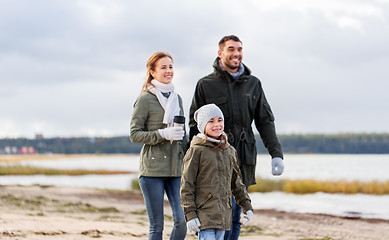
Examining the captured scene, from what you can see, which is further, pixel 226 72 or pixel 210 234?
pixel 226 72

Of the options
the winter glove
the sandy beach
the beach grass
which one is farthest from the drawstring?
the beach grass

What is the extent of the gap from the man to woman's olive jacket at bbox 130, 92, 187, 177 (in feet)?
1.29

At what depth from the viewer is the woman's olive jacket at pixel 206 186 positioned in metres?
3.53

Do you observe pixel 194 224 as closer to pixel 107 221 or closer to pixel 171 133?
pixel 171 133

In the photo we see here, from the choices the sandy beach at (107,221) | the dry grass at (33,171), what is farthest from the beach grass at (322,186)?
the dry grass at (33,171)

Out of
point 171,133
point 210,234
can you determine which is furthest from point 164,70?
point 210,234

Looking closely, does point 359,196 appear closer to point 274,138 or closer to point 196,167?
point 274,138

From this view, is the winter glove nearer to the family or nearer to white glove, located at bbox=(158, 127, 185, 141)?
the family

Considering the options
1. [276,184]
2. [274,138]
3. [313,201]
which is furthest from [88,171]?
[274,138]

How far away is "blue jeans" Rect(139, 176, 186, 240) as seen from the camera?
13.4ft

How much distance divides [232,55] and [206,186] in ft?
4.46

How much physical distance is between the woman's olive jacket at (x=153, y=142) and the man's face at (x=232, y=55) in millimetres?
719

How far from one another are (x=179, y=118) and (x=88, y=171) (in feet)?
81.7

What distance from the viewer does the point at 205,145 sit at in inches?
142
